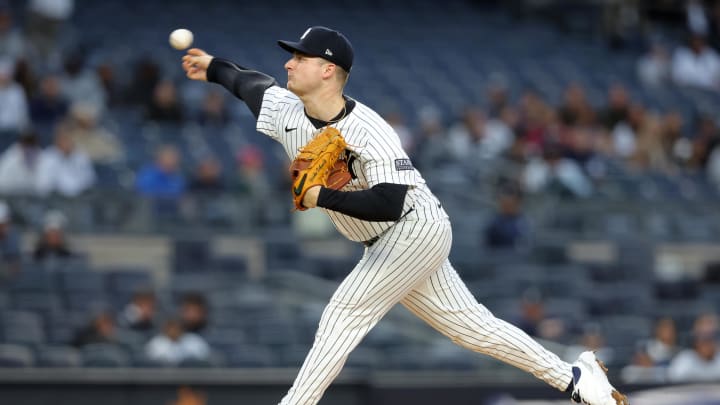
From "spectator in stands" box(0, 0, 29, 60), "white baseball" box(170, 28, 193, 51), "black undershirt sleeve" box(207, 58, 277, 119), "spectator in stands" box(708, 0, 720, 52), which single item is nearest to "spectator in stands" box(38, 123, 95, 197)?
"spectator in stands" box(0, 0, 29, 60)

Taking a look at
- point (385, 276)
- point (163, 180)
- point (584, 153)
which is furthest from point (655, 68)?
point (385, 276)

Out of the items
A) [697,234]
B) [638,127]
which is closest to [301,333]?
[697,234]

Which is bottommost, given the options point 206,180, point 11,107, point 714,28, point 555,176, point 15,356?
point 15,356

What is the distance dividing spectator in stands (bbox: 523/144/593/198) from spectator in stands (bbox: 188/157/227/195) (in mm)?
3181

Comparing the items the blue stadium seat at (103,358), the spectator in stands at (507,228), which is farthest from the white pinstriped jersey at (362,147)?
the spectator in stands at (507,228)

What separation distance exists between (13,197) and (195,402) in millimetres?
3017

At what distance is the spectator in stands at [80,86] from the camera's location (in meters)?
12.4

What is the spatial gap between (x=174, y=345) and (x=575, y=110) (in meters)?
6.57

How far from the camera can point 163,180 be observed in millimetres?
10969

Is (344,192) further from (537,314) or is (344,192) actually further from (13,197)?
(13,197)

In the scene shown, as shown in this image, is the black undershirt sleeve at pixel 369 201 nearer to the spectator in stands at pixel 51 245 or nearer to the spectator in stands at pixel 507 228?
the spectator in stands at pixel 51 245

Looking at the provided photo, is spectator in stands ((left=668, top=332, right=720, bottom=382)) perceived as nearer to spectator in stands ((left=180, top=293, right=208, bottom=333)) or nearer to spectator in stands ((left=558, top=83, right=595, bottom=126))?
spectator in stands ((left=180, top=293, right=208, bottom=333))

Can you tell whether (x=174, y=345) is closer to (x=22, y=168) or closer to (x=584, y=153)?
(x=22, y=168)

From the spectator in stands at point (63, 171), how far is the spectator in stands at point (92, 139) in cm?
40
